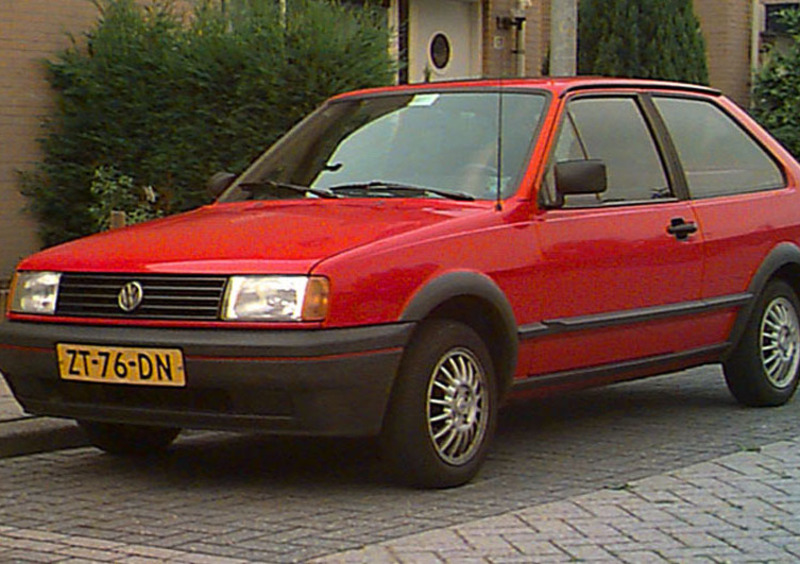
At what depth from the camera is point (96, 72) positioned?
1186cm

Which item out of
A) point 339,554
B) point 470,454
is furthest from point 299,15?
point 339,554

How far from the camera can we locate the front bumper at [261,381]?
19.8 ft

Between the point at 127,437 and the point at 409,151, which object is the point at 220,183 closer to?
the point at 409,151

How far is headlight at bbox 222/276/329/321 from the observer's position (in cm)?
609

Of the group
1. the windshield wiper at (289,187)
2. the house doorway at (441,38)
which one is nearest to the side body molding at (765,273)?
the windshield wiper at (289,187)

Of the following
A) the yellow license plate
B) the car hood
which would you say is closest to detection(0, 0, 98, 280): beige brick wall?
the car hood

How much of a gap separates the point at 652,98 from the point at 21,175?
5.32 metres

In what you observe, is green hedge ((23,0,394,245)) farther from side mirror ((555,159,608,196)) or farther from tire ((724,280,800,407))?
side mirror ((555,159,608,196))

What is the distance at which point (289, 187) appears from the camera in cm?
759

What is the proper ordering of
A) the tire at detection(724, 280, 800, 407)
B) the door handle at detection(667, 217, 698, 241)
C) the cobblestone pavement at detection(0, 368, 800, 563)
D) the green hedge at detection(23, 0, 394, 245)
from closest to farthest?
1. the cobblestone pavement at detection(0, 368, 800, 563)
2. the door handle at detection(667, 217, 698, 241)
3. the tire at detection(724, 280, 800, 407)
4. the green hedge at detection(23, 0, 394, 245)

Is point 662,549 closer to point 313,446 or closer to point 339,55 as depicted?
point 313,446

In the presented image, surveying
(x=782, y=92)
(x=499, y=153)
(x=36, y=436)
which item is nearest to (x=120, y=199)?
(x=36, y=436)

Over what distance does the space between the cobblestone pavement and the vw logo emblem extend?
738 millimetres

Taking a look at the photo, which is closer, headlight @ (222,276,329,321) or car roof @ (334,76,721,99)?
headlight @ (222,276,329,321)
